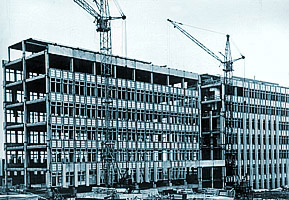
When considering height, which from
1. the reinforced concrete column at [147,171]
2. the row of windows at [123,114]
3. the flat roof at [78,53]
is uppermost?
the flat roof at [78,53]

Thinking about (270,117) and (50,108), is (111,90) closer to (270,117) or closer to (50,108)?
(50,108)

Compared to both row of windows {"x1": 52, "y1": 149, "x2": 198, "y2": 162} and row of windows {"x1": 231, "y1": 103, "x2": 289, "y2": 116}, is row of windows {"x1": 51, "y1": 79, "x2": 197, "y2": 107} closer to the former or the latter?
row of windows {"x1": 52, "y1": 149, "x2": 198, "y2": 162}

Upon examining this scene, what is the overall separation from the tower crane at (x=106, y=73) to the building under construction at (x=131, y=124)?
47 cm

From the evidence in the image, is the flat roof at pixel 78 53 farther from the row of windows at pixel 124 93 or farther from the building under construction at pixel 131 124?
the row of windows at pixel 124 93

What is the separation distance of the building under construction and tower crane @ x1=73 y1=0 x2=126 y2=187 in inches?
18.4

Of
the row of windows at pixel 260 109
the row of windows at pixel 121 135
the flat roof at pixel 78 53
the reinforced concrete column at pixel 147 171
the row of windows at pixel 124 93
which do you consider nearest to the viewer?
the row of windows at pixel 124 93

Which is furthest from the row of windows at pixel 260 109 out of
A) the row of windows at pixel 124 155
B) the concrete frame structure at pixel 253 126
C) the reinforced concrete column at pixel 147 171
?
the reinforced concrete column at pixel 147 171

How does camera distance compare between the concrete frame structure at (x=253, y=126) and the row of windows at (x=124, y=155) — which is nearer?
the row of windows at (x=124, y=155)

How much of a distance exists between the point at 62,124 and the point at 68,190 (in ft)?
31.1

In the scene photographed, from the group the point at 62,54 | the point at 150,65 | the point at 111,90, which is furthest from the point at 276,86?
the point at 62,54

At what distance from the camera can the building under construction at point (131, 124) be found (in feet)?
221

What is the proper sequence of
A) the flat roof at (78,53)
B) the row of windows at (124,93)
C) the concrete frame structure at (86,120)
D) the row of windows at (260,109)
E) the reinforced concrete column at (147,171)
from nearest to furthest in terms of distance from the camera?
the concrete frame structure at (86,120), the row of windows at (124,93), the flat roof at (78,53), the reinforced concrete column at (147,171), the row of windows at (260,109)

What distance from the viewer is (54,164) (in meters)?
64.9

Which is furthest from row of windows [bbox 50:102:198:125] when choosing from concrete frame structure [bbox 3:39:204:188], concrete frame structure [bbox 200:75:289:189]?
concrete frame structure [bbox 200:75:289:189]
